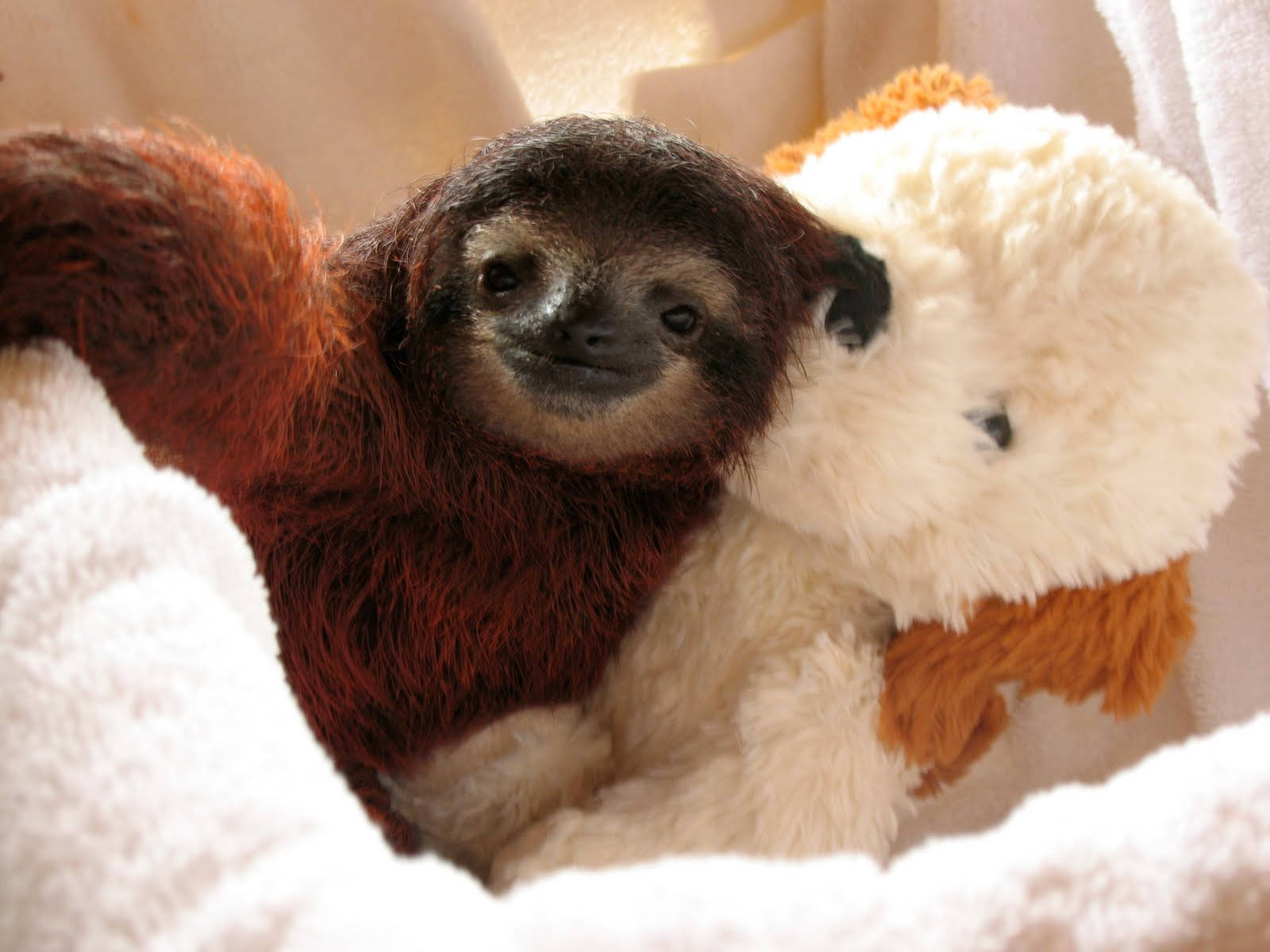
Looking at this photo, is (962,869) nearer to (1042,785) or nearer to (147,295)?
(147,295)

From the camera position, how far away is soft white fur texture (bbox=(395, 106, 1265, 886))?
0.47 m

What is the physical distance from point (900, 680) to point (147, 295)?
357mm

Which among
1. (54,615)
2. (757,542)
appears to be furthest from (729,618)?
(54,615)

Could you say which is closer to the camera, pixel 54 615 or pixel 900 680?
pixel 54 615

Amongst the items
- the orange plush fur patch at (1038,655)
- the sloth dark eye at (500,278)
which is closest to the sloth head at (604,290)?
the sloth dark eye at (500,278)

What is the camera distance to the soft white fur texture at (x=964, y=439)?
0.47m

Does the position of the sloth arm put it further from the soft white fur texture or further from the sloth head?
the soft white fur texture

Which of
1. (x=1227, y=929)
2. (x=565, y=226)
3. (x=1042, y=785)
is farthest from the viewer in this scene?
(x=1042, y=785)

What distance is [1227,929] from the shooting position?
0.24 metres

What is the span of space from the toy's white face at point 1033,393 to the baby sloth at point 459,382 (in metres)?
0.04

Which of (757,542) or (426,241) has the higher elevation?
(426,241)

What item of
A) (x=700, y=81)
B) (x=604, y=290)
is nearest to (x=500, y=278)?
(x=604, y=290)

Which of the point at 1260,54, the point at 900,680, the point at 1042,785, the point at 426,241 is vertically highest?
the point at 426,241

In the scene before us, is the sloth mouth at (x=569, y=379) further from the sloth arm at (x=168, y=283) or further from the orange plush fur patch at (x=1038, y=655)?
the orange plush fur patch at (x=1038, y=655)
